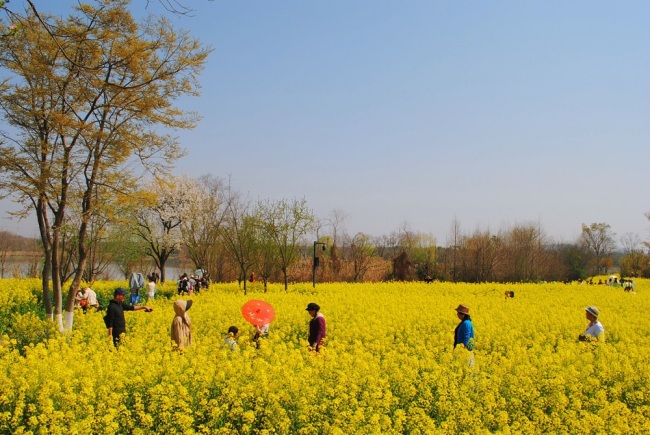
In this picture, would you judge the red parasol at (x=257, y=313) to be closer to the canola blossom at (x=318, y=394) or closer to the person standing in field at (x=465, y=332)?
the canola blossom at (x=318, y=394)

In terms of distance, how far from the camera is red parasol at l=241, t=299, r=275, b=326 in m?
11.0

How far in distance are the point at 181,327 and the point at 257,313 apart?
1875mm

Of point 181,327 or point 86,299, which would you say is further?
point 86,299

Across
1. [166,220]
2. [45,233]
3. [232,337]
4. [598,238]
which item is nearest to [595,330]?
[232,337]

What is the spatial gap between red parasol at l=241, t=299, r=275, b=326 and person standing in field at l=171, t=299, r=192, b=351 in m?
1.51

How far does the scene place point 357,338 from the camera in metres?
13.0

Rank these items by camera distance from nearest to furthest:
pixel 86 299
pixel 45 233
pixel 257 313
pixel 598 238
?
1. pixel 257 313
2. pixel 45 233
3. pixel 86 299
4. pixel 598 238

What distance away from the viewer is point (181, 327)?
9656 millimetres

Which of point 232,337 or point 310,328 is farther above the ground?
point 310,328

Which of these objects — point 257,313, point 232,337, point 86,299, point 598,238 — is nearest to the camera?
point 232,337

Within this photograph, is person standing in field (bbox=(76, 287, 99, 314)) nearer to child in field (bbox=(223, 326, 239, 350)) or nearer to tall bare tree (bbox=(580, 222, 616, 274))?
child in field (bbox=(223, 326, 239, 350))

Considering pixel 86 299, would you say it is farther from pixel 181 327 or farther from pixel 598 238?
pixel 598 238

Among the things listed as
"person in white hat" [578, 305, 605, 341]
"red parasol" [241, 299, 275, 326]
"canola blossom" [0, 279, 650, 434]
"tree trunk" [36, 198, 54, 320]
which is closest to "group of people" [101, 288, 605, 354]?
"person in white hat" [578, 305, 605, 341]

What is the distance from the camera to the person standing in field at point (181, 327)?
943cm
